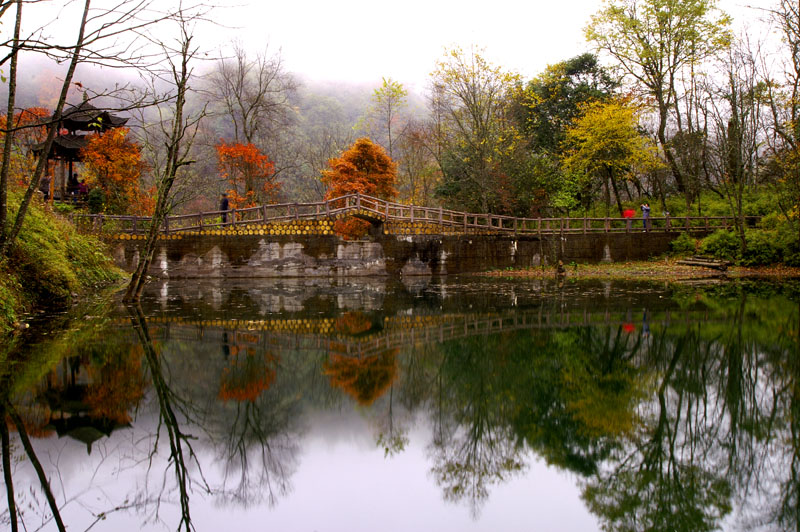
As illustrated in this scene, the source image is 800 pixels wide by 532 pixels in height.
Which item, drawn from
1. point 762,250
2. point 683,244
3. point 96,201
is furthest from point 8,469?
point 683,244

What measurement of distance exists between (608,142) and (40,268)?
2608 centimetres

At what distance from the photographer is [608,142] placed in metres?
29.3

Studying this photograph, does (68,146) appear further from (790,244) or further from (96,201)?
(790,244)

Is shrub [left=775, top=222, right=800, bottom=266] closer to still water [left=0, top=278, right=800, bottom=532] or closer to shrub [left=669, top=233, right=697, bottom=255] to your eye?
shrub [left=669, top=233, right=697, bottom=255]

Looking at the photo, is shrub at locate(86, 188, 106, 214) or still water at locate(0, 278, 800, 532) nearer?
still water at locate(0, 278, 800, 532)

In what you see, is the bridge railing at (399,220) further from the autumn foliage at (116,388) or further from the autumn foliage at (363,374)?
the autumn foliage at (116,388)

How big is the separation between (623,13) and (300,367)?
32.2 meters

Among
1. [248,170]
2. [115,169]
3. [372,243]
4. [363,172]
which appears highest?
[248,170]

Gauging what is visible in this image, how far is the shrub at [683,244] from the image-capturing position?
86.3ft

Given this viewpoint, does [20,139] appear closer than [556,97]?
Yes

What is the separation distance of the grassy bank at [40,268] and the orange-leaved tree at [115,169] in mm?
13963

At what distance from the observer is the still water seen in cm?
310

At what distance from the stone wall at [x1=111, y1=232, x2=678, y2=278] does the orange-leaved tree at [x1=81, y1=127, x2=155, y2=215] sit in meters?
4.69

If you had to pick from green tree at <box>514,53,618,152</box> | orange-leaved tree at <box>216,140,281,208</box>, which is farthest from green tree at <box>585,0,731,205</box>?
orange-leaved tree at <box>216,140,281,208</box>
